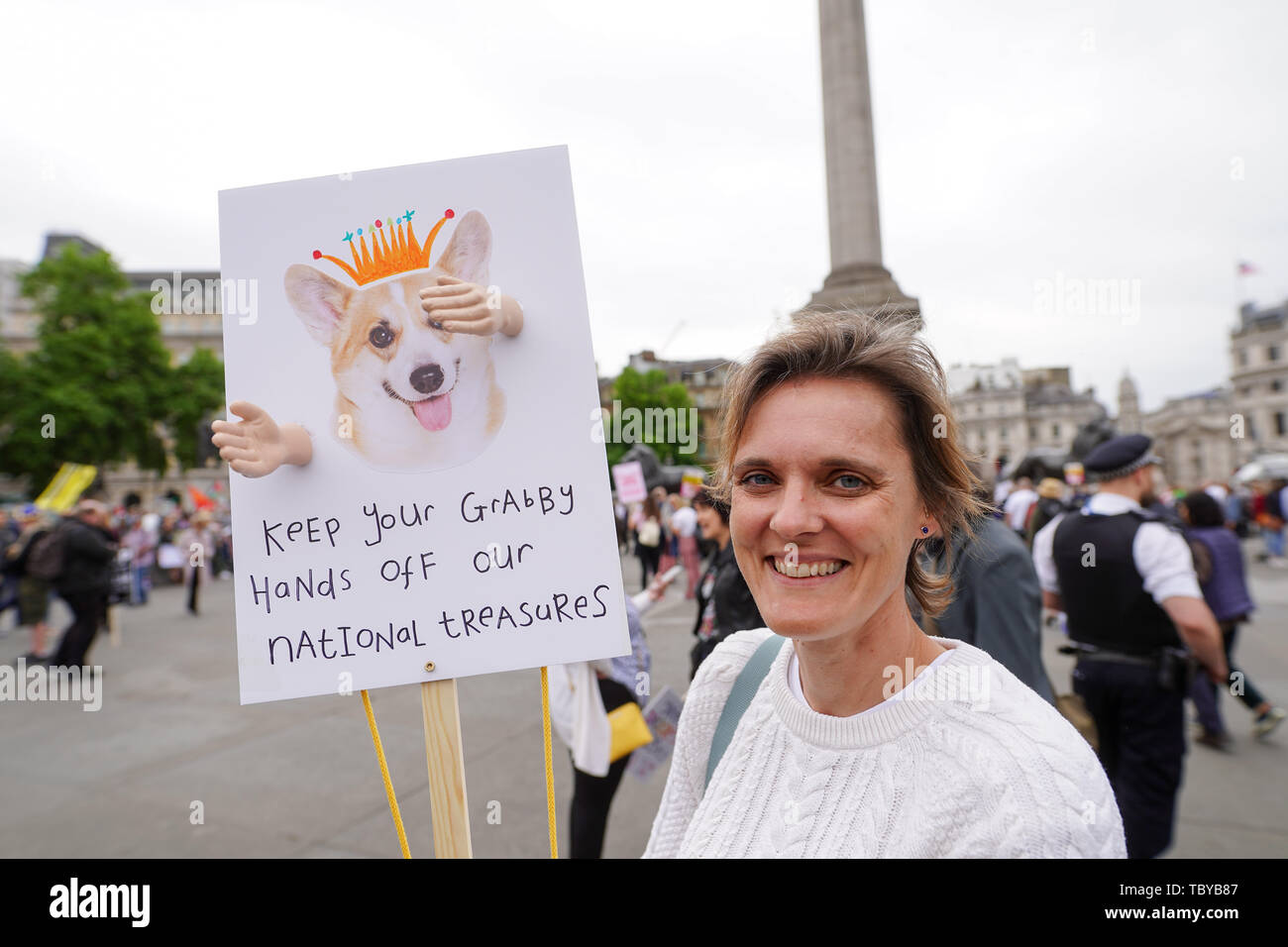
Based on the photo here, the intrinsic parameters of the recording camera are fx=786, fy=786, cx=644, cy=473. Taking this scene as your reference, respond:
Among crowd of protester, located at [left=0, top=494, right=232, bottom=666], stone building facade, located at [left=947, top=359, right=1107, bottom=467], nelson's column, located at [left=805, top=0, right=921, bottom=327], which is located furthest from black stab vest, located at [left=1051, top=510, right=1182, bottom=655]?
stone building facade, located at [left=947, top=359, right=1107, bottom=467]

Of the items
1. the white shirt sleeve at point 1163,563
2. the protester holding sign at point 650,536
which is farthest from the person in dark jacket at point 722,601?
the protester holding sign at point 650,536

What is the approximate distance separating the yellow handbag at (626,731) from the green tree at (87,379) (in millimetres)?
42011

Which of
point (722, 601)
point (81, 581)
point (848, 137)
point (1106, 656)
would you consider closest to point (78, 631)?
point (81, 581)

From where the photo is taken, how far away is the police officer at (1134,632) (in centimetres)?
305

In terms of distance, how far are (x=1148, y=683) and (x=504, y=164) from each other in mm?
3124

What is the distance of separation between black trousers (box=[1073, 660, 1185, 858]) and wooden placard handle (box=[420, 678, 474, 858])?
8.92 feet

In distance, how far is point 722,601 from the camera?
11.7ft

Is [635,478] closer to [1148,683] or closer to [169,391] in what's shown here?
[1148,683]

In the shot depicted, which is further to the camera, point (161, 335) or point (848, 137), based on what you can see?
point (161, 335)

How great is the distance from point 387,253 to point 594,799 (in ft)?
8.56

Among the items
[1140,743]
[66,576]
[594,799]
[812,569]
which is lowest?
[594,799]

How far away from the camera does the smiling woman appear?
3.66 ft

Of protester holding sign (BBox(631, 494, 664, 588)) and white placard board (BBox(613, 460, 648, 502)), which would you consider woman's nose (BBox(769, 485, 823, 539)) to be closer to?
protester holding sign (BBox(631, 494, 664, 588))

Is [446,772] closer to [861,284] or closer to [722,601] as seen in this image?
[722,601]
